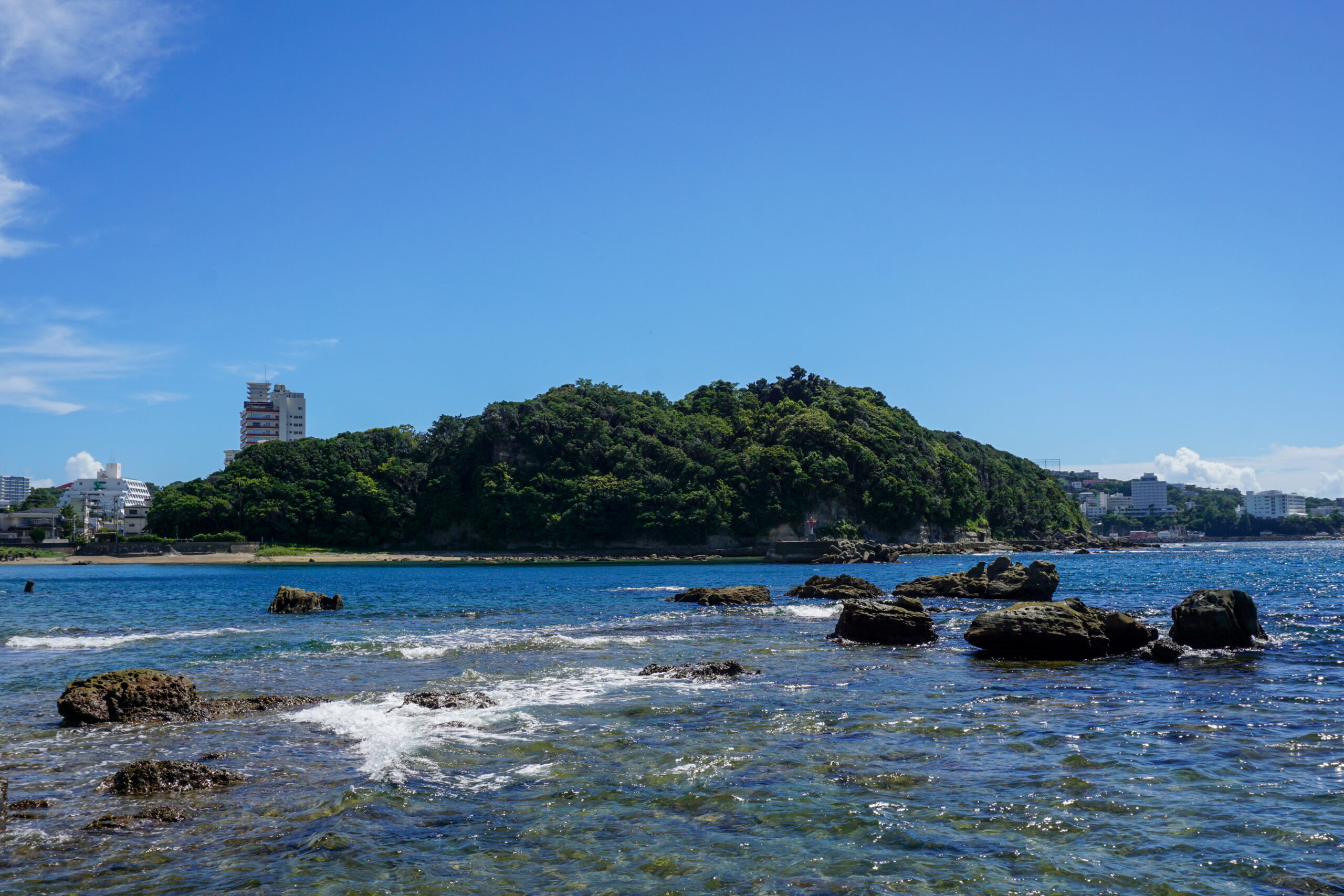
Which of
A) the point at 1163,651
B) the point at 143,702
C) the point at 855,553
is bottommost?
the point at 855,553

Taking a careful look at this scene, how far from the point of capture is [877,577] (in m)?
66.4

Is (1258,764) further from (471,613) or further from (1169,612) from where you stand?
(471,613)

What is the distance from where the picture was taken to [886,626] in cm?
2519

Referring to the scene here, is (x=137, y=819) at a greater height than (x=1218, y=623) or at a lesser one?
lesser

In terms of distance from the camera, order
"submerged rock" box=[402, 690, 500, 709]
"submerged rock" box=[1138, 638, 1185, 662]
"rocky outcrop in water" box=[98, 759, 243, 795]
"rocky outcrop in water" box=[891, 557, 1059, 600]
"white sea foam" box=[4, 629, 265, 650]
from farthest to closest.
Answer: "rocky outcrop in water" box=[891, 557, 1059, 600] < "white sea foam" box=[4, 629, 265, 650] < "submerged rock" box=[1138, 638, 1185, 662] < "submerged rock" box=[402, 690, 500, 709] < "rocky outcrop in water" box=[98, 759, 243, 795]

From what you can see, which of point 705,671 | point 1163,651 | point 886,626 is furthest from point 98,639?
point 1163,651

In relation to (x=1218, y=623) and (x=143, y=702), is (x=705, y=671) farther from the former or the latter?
(x=1218, y=623)

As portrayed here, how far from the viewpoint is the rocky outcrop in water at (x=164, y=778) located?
10.5 meters

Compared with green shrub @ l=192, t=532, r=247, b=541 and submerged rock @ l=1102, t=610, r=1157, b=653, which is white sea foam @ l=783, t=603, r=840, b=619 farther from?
green shrub @ l=192, t=532, r=247, b=541

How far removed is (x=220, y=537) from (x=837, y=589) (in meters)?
103

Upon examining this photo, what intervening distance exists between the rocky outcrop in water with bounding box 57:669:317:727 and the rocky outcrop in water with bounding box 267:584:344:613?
79.3 feet

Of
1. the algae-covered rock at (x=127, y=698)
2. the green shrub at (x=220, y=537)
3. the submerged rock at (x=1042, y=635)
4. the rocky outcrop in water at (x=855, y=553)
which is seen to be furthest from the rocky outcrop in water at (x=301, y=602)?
the green shrub at (x=220, y=537)

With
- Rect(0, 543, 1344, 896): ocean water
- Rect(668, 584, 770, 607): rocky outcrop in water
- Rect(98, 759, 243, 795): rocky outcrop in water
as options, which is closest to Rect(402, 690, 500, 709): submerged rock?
Rect(0, 543, 1344, 896): ocean water

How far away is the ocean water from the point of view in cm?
784
